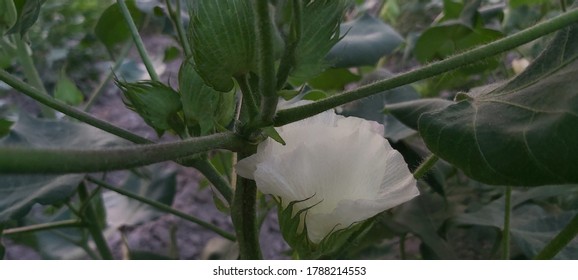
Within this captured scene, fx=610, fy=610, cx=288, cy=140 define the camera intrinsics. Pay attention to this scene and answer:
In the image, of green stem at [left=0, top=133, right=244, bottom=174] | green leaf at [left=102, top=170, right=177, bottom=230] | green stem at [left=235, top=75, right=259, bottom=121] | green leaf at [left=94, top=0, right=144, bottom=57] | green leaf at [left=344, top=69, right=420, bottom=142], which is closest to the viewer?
green stem at [left=0, top=133, right=244, bottom=174]

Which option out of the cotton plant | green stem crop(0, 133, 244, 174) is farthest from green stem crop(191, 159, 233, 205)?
green stem crop(0, 133, 244, 174)

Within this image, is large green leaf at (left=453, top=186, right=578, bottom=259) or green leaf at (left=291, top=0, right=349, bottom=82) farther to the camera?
large green leaf at (left=453, top=186, right=578, bottom=259)

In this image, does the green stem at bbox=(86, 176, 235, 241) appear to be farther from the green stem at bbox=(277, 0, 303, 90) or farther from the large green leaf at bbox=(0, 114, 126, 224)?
the green stem at bbox=(277, 0, 303, 90)

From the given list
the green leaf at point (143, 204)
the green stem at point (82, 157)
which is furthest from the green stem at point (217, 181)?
the green leaf at point (143, 204)

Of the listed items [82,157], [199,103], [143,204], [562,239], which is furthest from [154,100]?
[143,204]

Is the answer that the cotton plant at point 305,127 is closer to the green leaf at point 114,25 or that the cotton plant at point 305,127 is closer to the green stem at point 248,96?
the green stem at point 248,96
